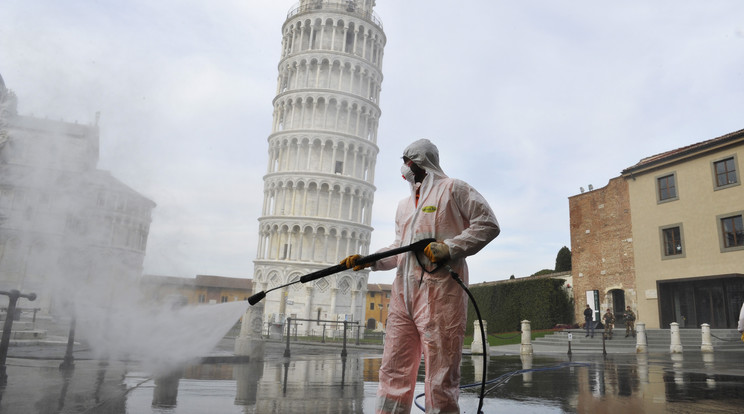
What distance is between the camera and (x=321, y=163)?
53.7m

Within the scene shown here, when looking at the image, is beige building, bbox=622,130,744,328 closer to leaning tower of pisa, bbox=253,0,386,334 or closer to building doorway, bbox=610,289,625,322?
building doorway, bbox=610,289,625,322

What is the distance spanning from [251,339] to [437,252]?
8.84m

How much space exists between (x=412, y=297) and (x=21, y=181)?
34.8 feet

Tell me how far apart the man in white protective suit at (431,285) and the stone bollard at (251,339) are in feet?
26.2

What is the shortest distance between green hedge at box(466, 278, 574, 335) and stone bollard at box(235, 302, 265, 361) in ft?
71.2

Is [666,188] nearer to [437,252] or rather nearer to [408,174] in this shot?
[408,174]

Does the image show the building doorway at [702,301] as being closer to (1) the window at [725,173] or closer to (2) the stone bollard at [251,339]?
(1) the window at [725,173]

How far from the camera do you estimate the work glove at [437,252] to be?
3.23 meters

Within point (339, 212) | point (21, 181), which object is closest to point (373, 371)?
point (21, 181)

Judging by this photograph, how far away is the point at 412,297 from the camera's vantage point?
3.41 metres

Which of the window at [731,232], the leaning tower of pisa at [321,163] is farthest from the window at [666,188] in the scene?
the leaning tower of pisa at [321,163]

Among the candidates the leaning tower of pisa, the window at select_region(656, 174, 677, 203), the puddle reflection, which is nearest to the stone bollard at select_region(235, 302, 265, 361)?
the puddle reflection

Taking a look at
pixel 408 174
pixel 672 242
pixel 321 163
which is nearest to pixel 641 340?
pixel 672 242

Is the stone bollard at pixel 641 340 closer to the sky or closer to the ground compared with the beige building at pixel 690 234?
closer to the ground
